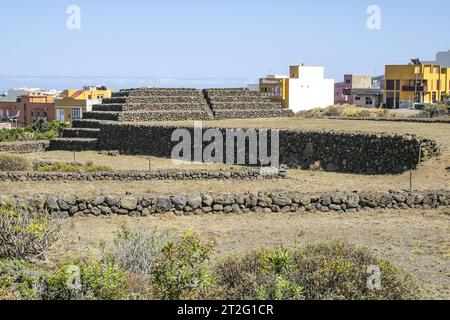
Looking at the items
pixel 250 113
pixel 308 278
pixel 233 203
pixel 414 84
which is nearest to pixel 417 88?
pixel 414 84

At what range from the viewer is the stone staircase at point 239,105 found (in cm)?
4241

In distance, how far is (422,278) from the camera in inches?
354

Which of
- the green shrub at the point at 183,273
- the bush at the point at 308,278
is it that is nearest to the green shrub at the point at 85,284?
the green shrub at the point at 183,273

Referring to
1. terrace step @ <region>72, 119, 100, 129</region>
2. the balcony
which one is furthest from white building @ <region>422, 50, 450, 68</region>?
terrace step @ <region>72, 119, 100, 129</region>

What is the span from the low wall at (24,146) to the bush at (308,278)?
2849cm

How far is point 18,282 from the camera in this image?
7.73m

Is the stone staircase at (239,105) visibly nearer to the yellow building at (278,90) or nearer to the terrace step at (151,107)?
the terrace step at (151,107)

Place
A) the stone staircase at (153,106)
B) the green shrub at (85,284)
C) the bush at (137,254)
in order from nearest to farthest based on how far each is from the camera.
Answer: the green shrub at (85,284) → the bush at (137,254) → the stone staircase at (153,106)

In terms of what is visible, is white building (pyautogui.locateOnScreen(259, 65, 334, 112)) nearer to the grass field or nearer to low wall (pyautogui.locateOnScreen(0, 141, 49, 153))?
low wall (pyautogui.locateOnScreen(0, 141, 49, 153))

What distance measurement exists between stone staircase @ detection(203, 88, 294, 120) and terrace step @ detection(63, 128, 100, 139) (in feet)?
28.8

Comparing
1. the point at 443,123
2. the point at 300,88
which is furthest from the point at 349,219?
the point at 300,88

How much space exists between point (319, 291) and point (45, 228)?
194 inches

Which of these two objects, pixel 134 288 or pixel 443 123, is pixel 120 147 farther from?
pixel 134 288

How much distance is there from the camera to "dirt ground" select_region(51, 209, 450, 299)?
10164 mm
